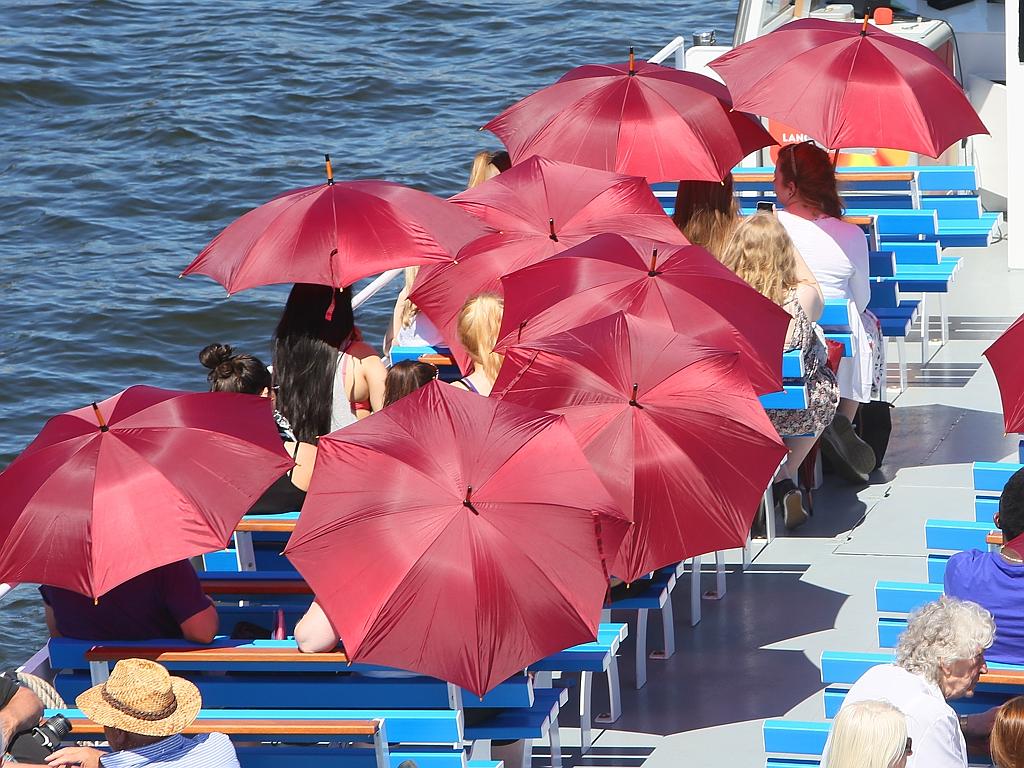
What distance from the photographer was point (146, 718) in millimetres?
4516

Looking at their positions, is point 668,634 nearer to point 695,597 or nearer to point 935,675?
point 695,597

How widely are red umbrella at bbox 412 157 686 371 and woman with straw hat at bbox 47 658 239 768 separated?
2.67 m

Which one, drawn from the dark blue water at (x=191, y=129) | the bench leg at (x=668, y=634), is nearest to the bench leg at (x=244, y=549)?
the bench leg at (x=668, y=634)

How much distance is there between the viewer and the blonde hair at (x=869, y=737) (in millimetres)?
4086

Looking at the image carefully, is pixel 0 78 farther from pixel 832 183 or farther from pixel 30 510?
pixel 30 510

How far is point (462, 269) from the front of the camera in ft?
23.6

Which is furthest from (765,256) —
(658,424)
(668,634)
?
(658,424)

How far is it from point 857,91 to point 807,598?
8.07 ft

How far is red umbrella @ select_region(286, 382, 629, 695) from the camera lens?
4.71m

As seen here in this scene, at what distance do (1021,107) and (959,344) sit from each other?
4.70ft

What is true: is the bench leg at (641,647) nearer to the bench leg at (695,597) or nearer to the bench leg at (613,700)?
the bench leg at (613,700)

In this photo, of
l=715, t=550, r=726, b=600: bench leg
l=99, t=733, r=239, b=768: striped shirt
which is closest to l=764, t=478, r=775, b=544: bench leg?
l=715, t=550, r=726, b=600: bench leg

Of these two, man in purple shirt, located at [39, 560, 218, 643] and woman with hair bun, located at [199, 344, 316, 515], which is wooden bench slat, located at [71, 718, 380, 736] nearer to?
man in purple shirt, located at [39, 560, 218, 643]

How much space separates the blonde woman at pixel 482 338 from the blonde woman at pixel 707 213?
5.60 feet
